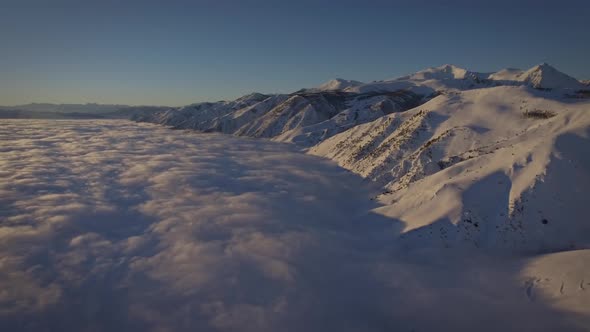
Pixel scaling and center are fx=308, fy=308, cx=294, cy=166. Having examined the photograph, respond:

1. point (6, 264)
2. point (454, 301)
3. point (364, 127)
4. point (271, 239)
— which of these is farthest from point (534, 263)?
point (364, 127)

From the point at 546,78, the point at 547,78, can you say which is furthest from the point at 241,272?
the point at 547,78

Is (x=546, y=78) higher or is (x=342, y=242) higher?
(x=546, y=78)

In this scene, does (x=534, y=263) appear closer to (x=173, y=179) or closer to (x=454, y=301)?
→ (x=454, y=301)

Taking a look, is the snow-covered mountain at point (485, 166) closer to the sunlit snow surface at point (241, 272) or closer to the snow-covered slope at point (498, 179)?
the snow-covered slope at point (498, 179)

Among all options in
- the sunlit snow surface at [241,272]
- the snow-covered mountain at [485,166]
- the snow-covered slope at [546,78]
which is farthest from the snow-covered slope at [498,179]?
the snow-covered slope at [546,78]

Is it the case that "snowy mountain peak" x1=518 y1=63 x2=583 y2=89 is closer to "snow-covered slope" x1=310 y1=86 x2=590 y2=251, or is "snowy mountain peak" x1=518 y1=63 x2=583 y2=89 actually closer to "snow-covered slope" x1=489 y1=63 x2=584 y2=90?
"snow-covered slope" x1=489 y1=63 x2=584 y2=90

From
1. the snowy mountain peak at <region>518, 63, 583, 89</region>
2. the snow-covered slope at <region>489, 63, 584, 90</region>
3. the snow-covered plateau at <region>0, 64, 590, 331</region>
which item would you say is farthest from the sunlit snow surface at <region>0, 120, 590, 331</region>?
the snowy mountain peak at <region>518, 63, 583, 89</region>

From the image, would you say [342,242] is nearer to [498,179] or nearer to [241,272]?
[241,272]

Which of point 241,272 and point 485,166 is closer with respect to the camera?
point 241,272

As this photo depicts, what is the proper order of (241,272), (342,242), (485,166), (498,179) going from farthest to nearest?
(485,166)
(498,179)
(342,242)
(241,272)
